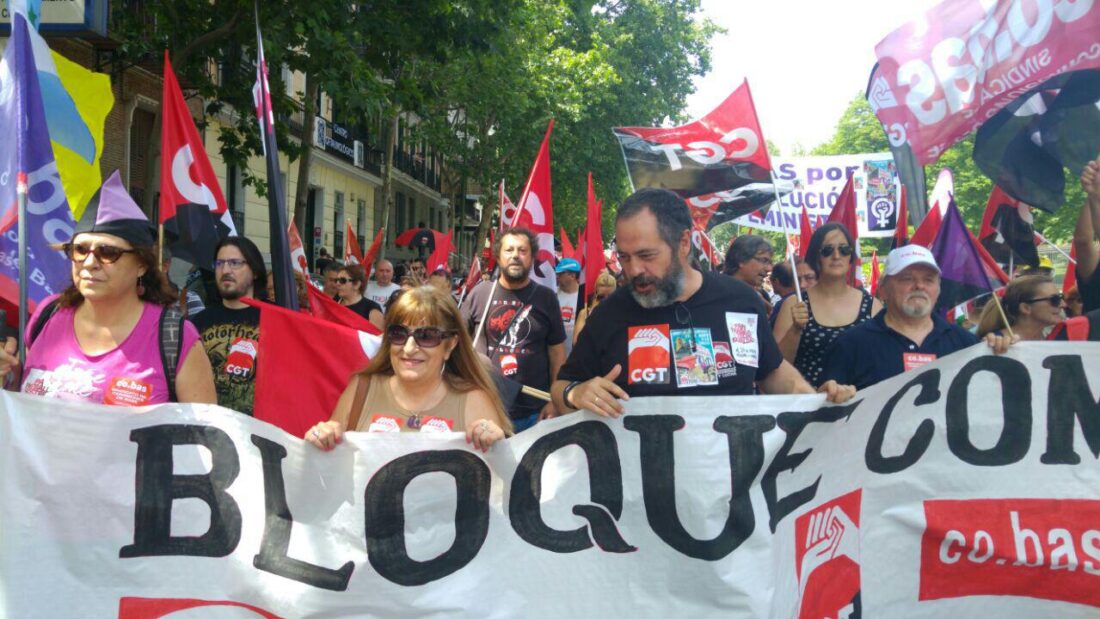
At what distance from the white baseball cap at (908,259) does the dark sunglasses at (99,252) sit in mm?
2961

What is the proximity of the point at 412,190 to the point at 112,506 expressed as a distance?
4416 centimetres

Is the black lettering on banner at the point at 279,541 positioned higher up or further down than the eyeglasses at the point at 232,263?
further down

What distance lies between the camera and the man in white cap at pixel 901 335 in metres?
4.20

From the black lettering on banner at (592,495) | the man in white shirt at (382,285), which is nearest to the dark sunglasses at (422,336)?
the black lettering on banner at (592,495)

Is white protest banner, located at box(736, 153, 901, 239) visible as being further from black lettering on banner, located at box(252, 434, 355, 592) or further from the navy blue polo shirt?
black lettering on banner, located at box(252, 434, 355, 592)

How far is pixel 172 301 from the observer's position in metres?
3.75

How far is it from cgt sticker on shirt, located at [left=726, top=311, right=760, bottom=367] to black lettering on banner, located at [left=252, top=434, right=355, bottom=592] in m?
1.43

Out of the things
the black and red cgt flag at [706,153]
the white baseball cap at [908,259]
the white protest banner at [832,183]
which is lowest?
the white baseball cap at [908,259]

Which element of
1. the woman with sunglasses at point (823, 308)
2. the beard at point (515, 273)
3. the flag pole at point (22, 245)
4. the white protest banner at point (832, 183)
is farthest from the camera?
the white protest banner at point (832, 183)

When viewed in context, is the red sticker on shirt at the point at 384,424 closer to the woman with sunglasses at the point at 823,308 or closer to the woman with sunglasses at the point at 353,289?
the woman with sunglasses at the point at 823,308

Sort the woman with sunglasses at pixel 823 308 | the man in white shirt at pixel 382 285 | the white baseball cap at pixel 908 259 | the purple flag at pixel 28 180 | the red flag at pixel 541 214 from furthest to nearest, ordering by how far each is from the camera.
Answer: the man in white shirt at pixel 382 285, the red flag at pixel 541 214, the woman with sunglasses at pixel 823 308, the white baseball cap at pixel 908 259, the purple flag at pixel 28 180

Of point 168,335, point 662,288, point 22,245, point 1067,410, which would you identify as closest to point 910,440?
point 1067,410

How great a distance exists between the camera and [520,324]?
6.02 metres

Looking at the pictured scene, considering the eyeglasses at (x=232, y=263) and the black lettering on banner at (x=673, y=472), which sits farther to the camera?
the eyeglasses at (x=232, y=263)
